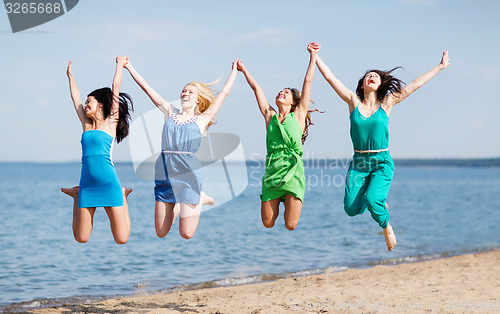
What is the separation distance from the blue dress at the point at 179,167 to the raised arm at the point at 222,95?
250 mm

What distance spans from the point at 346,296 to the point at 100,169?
22.3ft

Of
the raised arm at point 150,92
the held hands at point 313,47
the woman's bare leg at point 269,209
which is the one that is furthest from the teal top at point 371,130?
the raised arm at point 150,92

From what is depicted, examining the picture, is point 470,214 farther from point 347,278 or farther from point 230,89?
point 230,89

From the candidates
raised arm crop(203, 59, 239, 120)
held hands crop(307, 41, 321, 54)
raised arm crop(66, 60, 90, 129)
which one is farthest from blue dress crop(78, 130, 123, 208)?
held hands crop(307, 41, 321, 54)

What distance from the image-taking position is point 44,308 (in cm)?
1173

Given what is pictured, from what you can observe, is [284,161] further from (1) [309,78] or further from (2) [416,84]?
(2) [416,84]

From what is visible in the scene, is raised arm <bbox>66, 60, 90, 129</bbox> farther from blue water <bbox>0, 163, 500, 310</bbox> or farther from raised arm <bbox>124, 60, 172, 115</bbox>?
blue water <bbox>0, 163, 500, 310</bbox>

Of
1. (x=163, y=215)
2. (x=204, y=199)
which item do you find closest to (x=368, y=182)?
(x=204, y=199)

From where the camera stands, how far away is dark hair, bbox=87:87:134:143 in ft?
22.9

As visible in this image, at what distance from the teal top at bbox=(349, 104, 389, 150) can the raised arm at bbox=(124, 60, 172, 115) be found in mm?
2466

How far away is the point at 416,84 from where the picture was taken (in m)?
7.20

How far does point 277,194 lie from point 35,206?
36.0 metres

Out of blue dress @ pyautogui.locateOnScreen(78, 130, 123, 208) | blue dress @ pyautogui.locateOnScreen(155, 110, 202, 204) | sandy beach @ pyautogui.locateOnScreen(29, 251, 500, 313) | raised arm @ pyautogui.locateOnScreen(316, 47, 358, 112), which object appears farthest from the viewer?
sandy beach @ pyautogui.locateOnScreen(29, 251, 500, 313)

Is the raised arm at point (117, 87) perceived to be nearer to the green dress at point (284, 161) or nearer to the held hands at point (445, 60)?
the green dress at point (284, 161)
